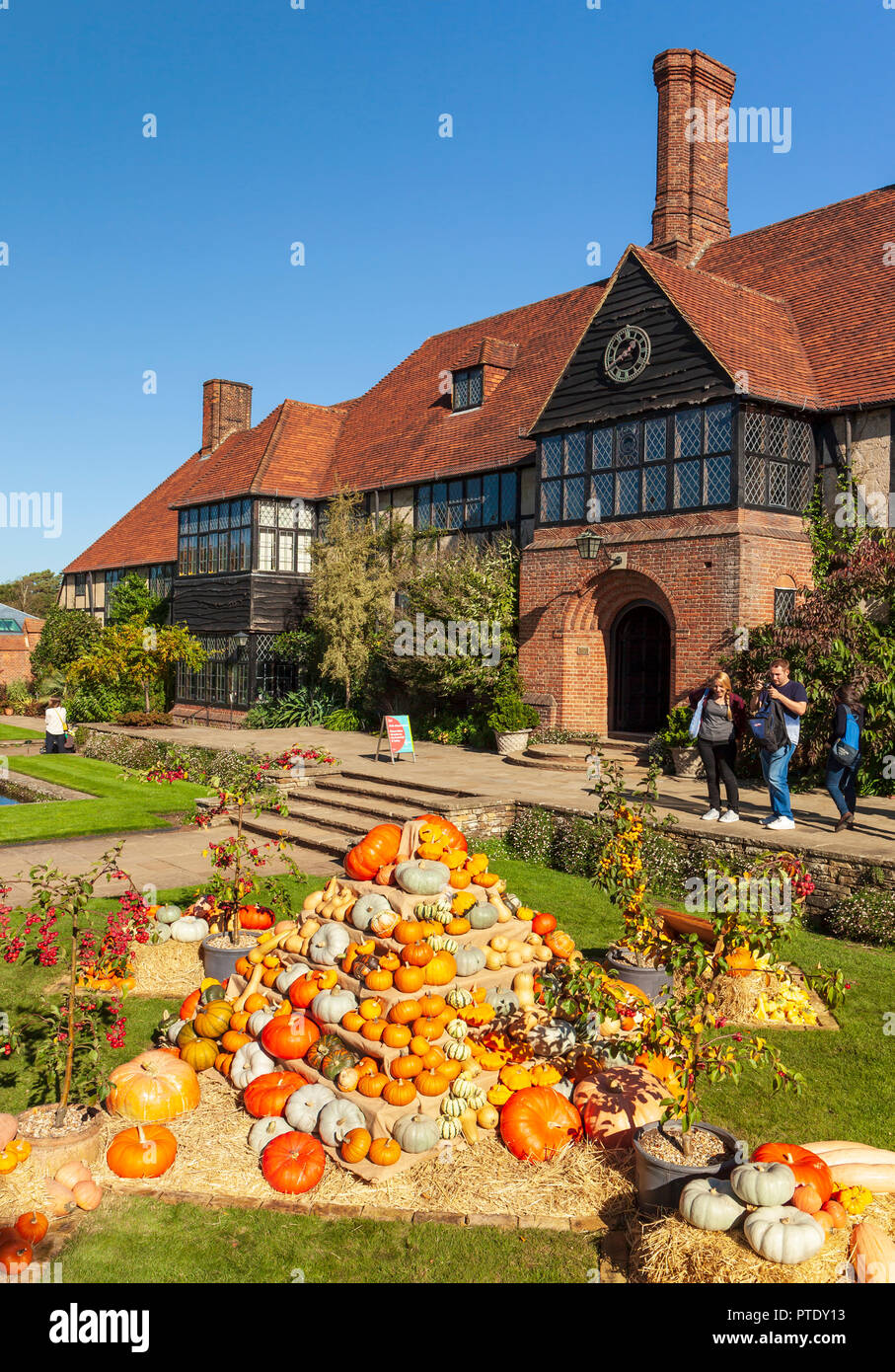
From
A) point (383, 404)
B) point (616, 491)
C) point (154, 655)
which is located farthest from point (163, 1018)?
point (383, 404)

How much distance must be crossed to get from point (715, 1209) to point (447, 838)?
4.13 meters

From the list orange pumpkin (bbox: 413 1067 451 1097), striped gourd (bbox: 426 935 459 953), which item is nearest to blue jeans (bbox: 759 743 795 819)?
striped gourd (bbox: 426 935 459 953)

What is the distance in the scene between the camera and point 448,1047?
6578 millimetres

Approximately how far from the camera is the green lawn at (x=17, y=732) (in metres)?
28.4

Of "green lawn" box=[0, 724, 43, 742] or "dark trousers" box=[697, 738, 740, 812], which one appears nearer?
"dark trousers" box=[697, 738, 740, 812]

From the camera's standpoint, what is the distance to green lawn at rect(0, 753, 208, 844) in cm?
1491

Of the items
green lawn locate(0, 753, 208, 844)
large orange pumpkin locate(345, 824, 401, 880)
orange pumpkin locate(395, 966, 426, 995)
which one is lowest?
green lawn locate(0, 753, 208, 844)

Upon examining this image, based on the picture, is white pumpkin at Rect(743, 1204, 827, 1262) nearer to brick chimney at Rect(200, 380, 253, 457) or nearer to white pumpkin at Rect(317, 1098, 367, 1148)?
white pumpkin at Rect(317, 1098, 367, 1148)

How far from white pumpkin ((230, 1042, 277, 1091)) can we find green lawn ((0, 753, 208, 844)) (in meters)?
7.54

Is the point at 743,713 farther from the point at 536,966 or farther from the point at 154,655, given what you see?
the point at 154,655

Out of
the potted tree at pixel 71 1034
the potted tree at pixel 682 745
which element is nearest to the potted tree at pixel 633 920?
the potted tree at pixel 71 1034

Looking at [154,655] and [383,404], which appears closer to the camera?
[154,655]

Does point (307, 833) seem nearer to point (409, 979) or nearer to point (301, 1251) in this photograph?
point (409, 979)
